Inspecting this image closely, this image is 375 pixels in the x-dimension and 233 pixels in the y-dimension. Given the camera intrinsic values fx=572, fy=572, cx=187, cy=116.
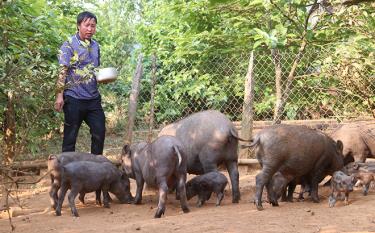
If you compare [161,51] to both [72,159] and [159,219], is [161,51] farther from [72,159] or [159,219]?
[159,219]

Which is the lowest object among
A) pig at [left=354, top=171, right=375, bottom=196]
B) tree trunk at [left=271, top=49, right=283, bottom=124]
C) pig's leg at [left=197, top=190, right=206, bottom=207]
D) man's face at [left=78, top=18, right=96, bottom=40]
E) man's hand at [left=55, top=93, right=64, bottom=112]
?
pig's leg at [left=197, top=190, right=206, bottom=207]

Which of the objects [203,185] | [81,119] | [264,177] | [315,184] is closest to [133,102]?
[81,119]

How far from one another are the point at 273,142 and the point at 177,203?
1502 millimetres

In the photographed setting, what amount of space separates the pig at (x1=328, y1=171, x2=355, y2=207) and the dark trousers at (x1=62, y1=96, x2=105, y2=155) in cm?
324

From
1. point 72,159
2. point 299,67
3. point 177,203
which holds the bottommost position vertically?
point 177,203

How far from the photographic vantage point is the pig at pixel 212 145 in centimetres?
695

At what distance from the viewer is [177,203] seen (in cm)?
707

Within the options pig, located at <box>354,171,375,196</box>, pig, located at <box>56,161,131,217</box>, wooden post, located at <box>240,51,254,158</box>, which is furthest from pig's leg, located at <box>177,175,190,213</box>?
wooden post, located at <box>240,51,254,158</box>

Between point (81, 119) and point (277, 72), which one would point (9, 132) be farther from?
point (277, 72)

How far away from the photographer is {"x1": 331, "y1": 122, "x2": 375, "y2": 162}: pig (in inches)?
315

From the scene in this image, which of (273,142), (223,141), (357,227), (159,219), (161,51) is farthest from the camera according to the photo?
(161,51)

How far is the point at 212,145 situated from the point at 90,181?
1522mm

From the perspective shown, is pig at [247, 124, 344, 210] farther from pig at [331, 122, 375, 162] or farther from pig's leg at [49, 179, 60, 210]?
pig's leg at [49, 179, 60, 210]

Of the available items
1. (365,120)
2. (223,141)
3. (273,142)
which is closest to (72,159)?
(223,141)
